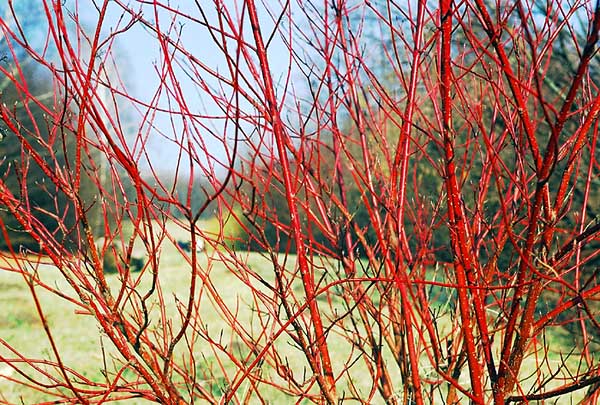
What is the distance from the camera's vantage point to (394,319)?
2266mm

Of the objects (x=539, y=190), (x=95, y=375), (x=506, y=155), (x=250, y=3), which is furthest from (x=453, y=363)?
(x=506, y=155)

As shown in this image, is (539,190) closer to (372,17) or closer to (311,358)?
(311,358)

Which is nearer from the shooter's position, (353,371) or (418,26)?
(418,26)

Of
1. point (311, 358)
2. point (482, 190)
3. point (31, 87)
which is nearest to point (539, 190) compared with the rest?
point (311, 358)

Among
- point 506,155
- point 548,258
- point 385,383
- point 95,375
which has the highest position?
point 506,155

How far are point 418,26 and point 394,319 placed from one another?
1.11m

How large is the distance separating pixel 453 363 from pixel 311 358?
0.70 meters

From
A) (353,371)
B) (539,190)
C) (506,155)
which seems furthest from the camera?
(506,155)

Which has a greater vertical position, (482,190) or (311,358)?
(482,190)

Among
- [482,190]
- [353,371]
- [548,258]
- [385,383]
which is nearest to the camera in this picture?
[548,258]

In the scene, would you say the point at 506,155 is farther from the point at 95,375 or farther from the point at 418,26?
the point at 418,26

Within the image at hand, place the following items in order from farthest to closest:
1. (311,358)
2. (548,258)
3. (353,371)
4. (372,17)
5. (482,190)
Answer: (372,17)
(353,371)
(482,190)
(311,358)
(548,258)

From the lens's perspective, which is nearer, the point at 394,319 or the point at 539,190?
the point at 539,190

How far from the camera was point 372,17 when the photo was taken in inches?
366
